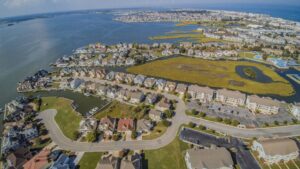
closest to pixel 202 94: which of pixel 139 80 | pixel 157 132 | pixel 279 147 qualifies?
pixel 157 132

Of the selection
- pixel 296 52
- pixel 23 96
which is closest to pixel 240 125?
pixel 23 96

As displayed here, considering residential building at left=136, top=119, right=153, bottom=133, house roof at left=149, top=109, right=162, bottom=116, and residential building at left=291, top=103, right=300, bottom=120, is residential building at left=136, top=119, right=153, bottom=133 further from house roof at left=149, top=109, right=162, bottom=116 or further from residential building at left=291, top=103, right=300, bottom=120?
residential building at left=291, top=103, right=300, bottom=120

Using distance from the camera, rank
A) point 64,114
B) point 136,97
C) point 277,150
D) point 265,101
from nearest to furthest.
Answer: point 277,150 < point 265,101 < point 64,114 < point 136,97

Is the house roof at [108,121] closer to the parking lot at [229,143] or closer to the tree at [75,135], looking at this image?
the tree at [75,135]

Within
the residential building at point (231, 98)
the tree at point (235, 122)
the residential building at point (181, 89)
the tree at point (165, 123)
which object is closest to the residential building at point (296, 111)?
the residential building at point (231, 98)

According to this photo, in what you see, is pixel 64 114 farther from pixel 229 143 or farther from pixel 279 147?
pixel 279 147

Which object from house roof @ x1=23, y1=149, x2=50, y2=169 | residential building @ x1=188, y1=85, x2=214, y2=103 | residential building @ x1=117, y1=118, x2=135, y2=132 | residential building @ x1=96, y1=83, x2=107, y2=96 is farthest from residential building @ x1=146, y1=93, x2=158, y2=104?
house roof @ x1=23, y1=149, x2=50, y2=169
